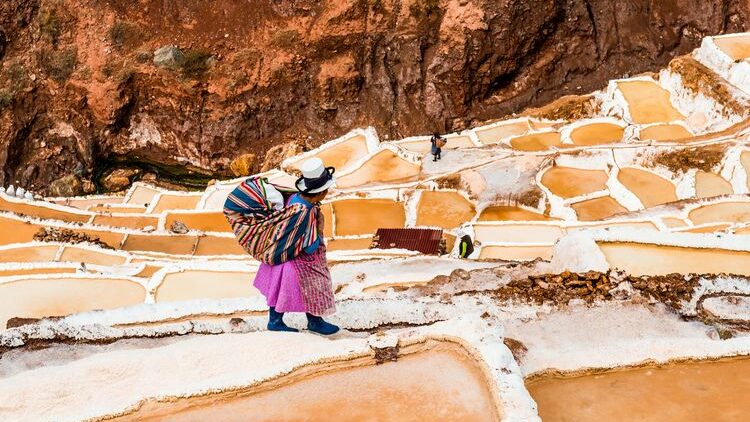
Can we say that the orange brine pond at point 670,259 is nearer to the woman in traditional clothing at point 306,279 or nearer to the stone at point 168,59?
the woman in traditional clothing at point 306,279

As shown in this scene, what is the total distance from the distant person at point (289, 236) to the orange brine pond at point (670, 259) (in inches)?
138

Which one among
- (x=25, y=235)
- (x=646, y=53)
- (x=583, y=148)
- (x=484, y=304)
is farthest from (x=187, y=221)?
(x=646, y=53)

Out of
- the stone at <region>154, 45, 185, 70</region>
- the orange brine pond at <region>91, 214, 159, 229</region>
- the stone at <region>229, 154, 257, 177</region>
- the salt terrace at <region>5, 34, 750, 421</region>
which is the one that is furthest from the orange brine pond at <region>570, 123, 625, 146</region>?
the stone at <region>154, 45, 185, 70</region>

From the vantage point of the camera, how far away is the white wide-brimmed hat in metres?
4.74

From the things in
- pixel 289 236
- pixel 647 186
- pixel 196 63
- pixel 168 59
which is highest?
pixel 168 59

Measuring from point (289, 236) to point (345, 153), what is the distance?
14.2 m

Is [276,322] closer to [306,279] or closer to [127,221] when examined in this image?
[306,279]

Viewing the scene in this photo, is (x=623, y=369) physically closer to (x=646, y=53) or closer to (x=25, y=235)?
(x=25, y=235)

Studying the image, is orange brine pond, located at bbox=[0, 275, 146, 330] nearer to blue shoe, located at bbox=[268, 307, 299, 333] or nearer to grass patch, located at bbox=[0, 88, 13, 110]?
→ blue shoe, located at bbox=[268, 307, 299, 333]

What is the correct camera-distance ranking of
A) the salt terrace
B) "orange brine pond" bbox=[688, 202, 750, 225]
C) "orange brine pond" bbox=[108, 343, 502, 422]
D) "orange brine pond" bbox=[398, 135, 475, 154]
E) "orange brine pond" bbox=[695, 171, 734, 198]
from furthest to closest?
"orange brine pond" bbox=[398, 135, 475, 154]
"orange brine pond" bbox=[695, 171, 734, 198]
"orange brine pond" bbox=[688, 202, 750, 225]
the salt terrace
"orange brine pond" bbox=[108, 343, 502, 422]

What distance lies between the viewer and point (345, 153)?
18969mm

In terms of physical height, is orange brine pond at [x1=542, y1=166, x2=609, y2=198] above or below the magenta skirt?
below

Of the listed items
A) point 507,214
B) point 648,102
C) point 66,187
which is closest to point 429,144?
point 507,214

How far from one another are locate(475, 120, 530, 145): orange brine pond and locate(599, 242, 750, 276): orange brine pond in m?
13.3
